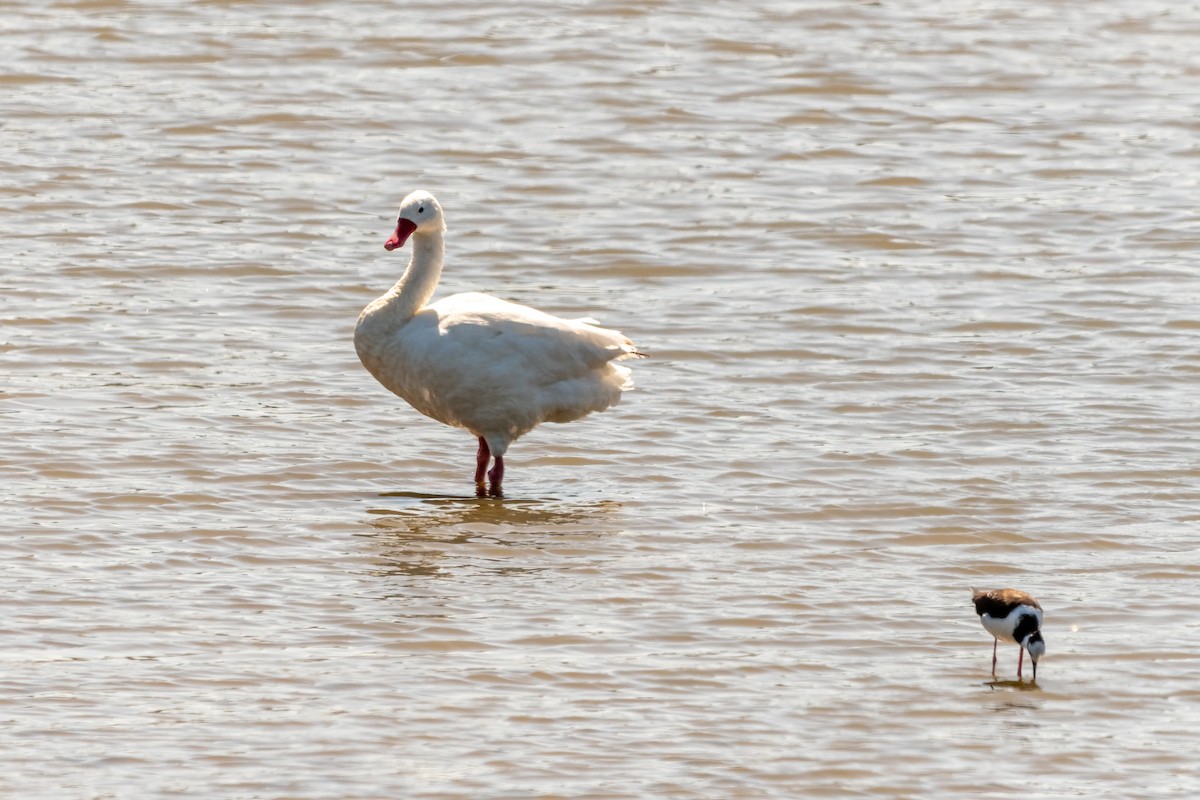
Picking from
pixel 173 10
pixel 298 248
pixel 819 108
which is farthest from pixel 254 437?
pixel 173 10

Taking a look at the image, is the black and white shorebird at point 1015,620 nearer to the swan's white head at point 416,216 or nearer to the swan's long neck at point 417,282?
the swan's long neck at point 417,282

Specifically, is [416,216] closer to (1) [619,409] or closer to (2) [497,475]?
(2) [497,475]

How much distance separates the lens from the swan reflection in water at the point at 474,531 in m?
9.78

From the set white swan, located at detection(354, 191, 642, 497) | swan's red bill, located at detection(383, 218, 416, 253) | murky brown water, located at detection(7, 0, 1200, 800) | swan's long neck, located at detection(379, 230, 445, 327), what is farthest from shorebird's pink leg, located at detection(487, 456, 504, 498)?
swan's red bill, located at detection(383, 218, 416, 253)

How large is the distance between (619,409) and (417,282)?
166cm

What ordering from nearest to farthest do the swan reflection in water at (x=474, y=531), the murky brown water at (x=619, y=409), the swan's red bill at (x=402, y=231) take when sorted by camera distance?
the murky brown water at (x=619, y=409)
the swan reflection in water at (x=474, y=531)
the swan's red bill at (x=402, y=231)

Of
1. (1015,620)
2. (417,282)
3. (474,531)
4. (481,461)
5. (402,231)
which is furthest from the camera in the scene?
(402,231)

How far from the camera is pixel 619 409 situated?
41.3ft

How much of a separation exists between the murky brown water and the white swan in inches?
15.2

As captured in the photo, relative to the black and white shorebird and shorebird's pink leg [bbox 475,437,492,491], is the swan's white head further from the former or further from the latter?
the black and white shorebird

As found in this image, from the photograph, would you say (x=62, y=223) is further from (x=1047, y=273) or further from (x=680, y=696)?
(x=680, y=696)

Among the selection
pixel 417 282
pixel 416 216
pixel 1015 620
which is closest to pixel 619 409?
pixel 417 282

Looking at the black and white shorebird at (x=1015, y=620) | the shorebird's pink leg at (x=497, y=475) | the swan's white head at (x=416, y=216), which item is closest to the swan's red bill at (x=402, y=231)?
the swan's white head at (x=416, y=216)

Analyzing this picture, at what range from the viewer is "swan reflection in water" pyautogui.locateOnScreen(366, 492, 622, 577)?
9.78 m
